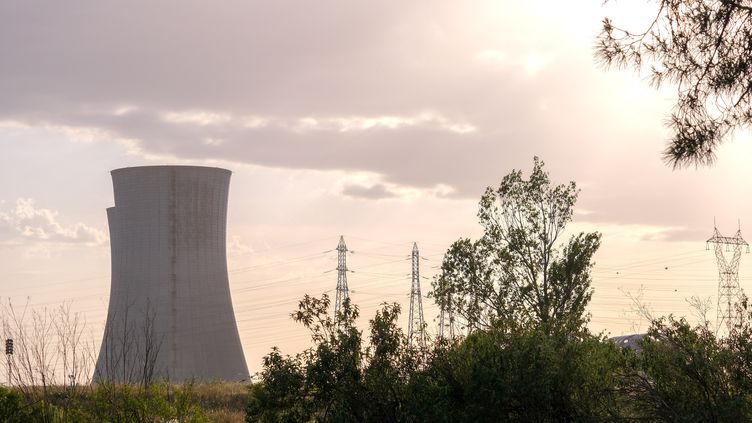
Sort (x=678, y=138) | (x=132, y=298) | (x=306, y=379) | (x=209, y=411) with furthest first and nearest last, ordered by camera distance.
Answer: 1. (x=132, y=298)
2. (x=209, y=411)
3. (x=306, y=379)
4. (x=678, y=138)

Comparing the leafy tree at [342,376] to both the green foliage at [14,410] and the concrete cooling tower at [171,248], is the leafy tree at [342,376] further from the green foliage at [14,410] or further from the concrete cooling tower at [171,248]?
the concrete cooling tower at [171,248]

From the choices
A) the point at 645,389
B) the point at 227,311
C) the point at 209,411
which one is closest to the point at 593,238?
the point at 209,411

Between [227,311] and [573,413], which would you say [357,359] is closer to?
[573,413]

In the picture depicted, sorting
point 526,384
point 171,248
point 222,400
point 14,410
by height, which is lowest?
point 222,400

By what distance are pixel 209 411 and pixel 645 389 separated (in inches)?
419

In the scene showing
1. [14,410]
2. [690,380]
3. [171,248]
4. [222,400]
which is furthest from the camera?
[171,248]

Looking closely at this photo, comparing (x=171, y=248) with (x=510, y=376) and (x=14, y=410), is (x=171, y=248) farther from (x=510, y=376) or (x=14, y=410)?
(x=510, y=376)

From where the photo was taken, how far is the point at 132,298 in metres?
31.3

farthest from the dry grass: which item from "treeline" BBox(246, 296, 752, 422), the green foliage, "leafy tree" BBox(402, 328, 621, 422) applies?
→ "leafy tree" BBox(402, 328, 621, 422)

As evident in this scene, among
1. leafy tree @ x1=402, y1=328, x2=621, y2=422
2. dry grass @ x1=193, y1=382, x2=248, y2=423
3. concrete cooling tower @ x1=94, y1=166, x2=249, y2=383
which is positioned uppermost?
concrete cooling tower @ x1=94, y1=166, x2=249, y2=383

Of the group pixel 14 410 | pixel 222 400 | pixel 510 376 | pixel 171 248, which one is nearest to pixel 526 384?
pixel 510 376

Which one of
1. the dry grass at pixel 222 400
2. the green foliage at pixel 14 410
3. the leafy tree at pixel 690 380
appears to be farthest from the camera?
the dry grass at pixel 222 400

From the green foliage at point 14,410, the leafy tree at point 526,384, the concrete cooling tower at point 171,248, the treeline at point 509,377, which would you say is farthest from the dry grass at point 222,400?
the concrete cooling tower at point 171,248

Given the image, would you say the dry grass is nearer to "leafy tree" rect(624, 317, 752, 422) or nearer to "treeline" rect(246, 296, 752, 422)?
"treeline" rect(246, 296, 752, 422)
